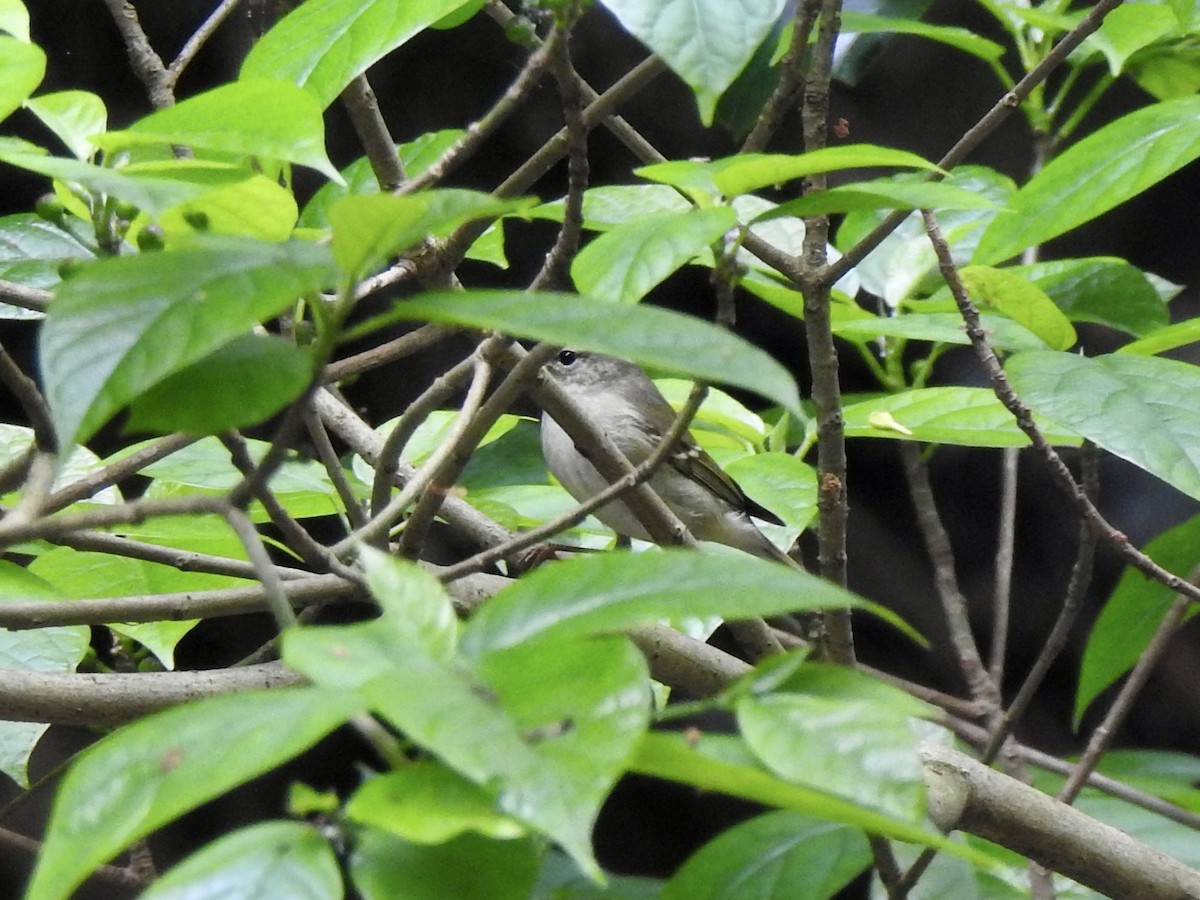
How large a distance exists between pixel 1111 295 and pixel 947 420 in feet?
1.03

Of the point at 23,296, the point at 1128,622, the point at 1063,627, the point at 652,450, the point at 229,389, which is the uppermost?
the point at 229,389

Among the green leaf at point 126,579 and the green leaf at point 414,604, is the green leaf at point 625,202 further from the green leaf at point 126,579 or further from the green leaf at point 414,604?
the green leaf at point 414,604

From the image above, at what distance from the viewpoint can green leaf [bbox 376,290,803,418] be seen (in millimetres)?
360

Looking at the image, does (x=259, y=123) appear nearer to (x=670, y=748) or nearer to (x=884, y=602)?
(x=670, y=748)

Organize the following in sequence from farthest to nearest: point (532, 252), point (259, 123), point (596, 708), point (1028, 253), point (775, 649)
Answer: point (532, 252) < point (1028, 253) < point (775, 649) < point (259, 123) < point (596, 708)

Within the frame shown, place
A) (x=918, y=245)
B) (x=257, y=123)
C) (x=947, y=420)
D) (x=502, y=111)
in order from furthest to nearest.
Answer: (x=918, y=245) < (x=947, y=420) < (x=502, y=111) < (x=257, y=123)

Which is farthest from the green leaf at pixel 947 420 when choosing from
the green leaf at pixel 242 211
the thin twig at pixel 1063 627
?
the green leaf at pixel 242 211

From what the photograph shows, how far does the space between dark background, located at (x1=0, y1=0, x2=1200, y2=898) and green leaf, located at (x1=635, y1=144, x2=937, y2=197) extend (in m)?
1.68

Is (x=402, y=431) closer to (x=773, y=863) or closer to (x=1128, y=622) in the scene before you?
(x=773, y=863)

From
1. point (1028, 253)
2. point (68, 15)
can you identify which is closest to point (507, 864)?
point (1028, 253)

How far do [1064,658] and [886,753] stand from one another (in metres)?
2.45

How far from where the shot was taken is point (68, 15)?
6.79 feet

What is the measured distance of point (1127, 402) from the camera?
84cm

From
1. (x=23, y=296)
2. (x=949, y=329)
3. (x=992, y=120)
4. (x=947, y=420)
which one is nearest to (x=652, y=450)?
(x=947, y=420)
